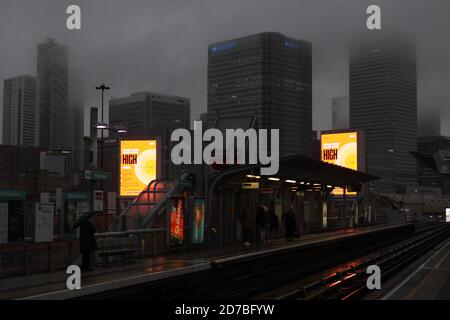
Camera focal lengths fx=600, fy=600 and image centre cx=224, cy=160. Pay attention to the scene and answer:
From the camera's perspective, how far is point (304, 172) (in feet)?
85.7

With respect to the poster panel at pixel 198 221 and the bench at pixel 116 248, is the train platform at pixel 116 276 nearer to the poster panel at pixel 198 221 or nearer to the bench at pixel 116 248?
the bench at pixel 116 248

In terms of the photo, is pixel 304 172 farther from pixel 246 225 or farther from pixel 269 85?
pixel 269 85

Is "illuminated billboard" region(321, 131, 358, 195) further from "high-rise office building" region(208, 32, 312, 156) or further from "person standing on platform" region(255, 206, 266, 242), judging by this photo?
"high-rise office building" region(208, 32, 312, 156)

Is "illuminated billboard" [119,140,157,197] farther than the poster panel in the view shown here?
Yes

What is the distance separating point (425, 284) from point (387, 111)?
10376cm

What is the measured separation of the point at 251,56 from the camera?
112000mm

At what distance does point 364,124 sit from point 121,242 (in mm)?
112838

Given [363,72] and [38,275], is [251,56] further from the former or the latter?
[38,275]

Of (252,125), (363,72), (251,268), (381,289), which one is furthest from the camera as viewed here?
(363,72)

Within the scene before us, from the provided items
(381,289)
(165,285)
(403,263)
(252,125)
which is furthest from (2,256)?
(252,125)

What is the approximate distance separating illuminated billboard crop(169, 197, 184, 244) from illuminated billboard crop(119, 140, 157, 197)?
12186 millimetres

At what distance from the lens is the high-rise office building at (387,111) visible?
237ft

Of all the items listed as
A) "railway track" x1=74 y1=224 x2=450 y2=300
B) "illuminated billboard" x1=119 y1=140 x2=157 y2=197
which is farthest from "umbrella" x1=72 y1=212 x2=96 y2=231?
"illuminated billboard" x1=119 y1=140 x2=157 y2=197

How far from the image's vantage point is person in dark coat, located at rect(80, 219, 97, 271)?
1477 cm
